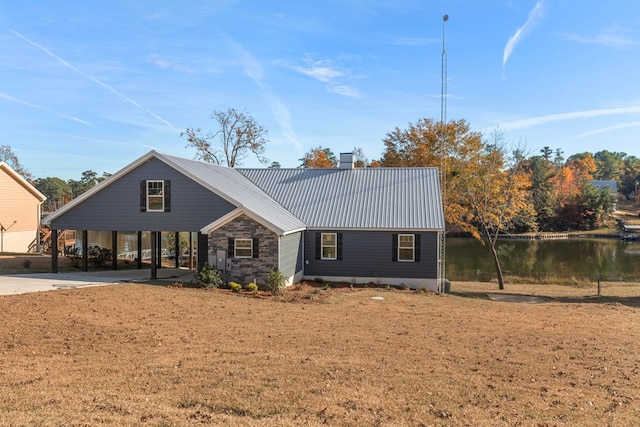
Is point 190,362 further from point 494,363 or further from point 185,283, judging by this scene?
point 185,283

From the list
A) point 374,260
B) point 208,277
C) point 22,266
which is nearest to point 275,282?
point 208,277

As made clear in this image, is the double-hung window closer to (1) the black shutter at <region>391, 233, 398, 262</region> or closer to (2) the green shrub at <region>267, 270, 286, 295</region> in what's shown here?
(1) the black shutter at <region>391, 233, 398, 262</region>

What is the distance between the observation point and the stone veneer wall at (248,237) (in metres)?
18.1

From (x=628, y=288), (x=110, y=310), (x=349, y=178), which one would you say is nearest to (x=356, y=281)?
(x=349, y=178)

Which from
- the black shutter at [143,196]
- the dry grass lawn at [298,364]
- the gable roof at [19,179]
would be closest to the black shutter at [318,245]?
the dry grass lawn at [298,364]


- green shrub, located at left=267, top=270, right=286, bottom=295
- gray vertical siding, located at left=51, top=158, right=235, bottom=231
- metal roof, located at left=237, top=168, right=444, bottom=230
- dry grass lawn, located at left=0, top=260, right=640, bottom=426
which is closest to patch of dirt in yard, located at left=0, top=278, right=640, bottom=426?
dry grass lawn, located at left=0, top=260, right=640, bottom=426

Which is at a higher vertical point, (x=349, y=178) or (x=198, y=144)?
(x=198, y=144)

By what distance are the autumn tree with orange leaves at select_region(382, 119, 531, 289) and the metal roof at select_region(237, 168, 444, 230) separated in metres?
6.22

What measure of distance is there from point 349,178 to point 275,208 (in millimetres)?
5568

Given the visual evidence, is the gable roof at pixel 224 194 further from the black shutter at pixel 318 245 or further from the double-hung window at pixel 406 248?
the double-hung window at pixel 406 248

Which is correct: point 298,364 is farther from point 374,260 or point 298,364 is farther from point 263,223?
point 374,260

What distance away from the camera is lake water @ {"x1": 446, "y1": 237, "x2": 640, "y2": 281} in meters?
31.2

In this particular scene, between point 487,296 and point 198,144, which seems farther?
point 198,144

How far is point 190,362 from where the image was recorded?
8.41 metres
